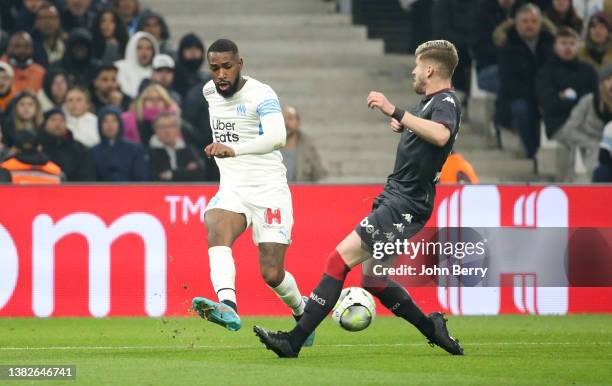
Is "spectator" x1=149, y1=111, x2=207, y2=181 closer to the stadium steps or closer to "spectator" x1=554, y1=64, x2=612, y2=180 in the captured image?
the stadium steps

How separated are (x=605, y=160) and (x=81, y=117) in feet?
20.9

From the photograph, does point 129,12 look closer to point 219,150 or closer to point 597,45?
point 597,45

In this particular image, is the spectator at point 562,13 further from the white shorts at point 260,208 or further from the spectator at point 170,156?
the white shorts at point 260,208

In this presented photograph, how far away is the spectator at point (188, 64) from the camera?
1955 centimetres

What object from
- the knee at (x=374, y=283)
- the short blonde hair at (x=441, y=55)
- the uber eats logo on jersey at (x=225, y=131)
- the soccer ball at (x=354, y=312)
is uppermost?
the short blonde hair at (x=441, y=55)

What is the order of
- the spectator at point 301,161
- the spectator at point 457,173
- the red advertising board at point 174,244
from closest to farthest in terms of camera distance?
the red advertising board at point 174,244
the spectator at point 457,173
the spectator at point 301,161

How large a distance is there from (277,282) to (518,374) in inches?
91.2

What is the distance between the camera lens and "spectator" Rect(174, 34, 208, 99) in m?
19.5

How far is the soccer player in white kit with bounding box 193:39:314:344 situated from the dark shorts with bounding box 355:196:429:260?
1100 mm

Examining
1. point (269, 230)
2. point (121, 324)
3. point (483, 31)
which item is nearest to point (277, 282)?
point (269, 230)

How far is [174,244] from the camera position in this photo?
14945mm

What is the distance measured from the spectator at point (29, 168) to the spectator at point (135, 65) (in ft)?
10.2

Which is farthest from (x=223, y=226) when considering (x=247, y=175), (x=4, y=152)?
(x=4, y=152)

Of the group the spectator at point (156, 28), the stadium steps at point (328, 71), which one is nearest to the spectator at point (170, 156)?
the spectator at point (156, 28)
